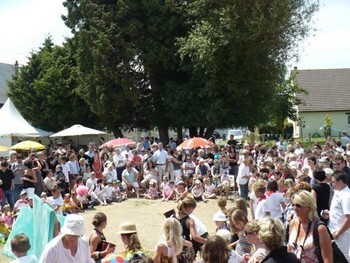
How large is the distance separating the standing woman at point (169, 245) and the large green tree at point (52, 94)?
28748 mm

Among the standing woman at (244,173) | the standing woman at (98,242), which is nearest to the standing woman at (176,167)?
the standing woman at (244,173)

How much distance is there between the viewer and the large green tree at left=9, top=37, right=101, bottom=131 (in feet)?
116

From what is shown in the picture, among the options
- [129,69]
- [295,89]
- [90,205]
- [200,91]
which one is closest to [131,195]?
[90,205]

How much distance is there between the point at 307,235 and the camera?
196 inches

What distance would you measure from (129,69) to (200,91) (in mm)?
4793

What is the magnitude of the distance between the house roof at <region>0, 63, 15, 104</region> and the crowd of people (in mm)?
34494

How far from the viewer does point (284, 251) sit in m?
4.33

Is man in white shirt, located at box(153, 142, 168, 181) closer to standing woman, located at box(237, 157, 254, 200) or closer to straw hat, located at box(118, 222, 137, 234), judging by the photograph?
standing woman, located at box(237, 157, 254, 200)

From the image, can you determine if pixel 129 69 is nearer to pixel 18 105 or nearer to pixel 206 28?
pixel 206 28

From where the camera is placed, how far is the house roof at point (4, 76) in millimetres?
54312

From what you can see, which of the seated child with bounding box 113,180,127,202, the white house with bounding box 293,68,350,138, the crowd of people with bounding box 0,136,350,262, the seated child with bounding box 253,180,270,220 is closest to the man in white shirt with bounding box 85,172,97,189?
the crowd of people with bounding box 0,136,350,262

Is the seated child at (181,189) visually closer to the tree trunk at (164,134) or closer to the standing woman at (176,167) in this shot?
the standing woman at (176,167)

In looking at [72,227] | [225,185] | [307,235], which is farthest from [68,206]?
[307,235]

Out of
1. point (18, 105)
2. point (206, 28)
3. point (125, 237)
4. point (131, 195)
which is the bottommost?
point (131, 195)
